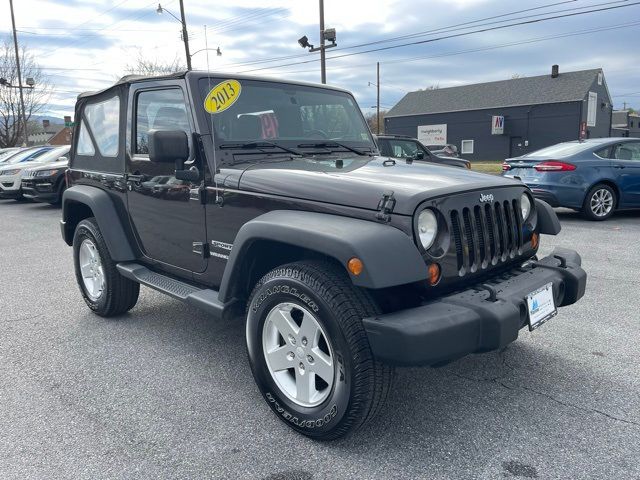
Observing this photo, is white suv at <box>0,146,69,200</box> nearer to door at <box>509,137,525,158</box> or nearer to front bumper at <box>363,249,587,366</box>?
front bumper at <box>363,249,587,366</box>

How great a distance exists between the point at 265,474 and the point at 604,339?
8.92 feet

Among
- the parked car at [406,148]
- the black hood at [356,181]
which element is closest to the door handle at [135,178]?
the black hood at [356,181]

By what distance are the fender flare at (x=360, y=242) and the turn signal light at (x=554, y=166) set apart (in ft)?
23.8

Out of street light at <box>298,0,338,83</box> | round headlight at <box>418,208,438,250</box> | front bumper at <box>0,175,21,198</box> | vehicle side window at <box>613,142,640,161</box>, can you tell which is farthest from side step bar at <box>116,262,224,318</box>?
street light at <box>298,0,338,83</box>

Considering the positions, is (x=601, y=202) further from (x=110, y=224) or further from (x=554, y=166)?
(x=110, y=224)

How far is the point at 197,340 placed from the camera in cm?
413

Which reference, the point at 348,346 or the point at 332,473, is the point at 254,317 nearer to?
the point at 348,346

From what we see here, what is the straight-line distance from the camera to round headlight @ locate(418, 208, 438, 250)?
2584mm

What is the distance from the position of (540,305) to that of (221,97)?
7.42ft

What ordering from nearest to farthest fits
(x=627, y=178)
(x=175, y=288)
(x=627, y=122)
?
(x=175, y=288) < (x=627, y=178) < (x=627, y=122)

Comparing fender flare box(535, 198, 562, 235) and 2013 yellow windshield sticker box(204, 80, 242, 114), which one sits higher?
2013 yellow windshield sticker box(204, 80, 242, 114)

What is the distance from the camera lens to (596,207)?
9.05 m

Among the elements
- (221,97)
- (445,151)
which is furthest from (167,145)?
(445,151)

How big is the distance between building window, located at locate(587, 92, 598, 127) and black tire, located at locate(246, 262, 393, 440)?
134 feet
